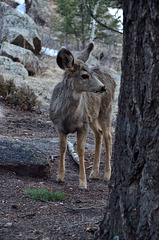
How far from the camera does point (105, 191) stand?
18.9 feet

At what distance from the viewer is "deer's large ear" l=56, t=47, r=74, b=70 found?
5414 mm

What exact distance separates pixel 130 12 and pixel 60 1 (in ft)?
100

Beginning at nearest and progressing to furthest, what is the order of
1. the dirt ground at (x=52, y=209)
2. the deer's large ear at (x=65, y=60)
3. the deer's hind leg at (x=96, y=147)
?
the dirt ground at (x=52, y=209)
the deer's large ear at (x=65, y=60)
the deer's hind leg at (x=96, y=147)

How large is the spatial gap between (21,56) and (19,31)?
3800mm

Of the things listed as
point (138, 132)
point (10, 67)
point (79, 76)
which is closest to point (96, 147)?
point (79, 76)

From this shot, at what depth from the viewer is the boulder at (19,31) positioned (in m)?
19.8

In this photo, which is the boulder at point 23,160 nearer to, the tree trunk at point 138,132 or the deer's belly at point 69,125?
the deer's belly at point 69,125

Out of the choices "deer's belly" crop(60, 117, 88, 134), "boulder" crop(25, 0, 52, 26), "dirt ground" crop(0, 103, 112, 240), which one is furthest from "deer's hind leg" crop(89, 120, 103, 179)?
"boulder" crop(25, 0, 52, 26)

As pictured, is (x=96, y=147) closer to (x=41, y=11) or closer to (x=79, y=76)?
(x=79, y=76)

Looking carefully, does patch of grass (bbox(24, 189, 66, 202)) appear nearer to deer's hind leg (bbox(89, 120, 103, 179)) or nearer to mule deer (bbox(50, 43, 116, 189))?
mule deer (bbox(50, 43, 116, 189))

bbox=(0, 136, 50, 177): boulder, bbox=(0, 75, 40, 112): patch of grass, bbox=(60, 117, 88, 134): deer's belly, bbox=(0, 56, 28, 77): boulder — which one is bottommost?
bbox=(0, 136, 50, 177): boulder

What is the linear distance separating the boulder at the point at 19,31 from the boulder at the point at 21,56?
1.85 metres

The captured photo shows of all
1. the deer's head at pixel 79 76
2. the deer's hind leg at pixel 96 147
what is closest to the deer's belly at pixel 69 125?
the deer's head at pixel 79 76

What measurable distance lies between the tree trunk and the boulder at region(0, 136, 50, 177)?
9.61 feet
